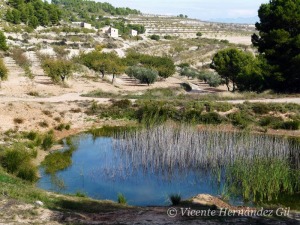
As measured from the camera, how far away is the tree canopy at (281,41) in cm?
3250

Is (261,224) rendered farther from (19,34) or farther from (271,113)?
(19,34)

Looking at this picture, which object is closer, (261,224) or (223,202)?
(261,224)

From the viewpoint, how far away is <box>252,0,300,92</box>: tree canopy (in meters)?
A: 32.5

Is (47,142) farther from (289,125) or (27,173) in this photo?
(289,125)

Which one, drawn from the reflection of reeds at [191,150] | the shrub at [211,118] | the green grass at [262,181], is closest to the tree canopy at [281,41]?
the shrub at [211,118]

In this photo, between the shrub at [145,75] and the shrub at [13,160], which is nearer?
the shrub at [13,160]

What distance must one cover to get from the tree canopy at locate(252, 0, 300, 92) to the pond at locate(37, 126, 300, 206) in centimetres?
1394

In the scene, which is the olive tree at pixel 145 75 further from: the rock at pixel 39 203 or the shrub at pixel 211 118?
the rock at pixel 39 203

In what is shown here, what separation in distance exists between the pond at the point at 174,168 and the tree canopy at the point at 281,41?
549 inches

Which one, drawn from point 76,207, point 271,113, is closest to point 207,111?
point 271,113

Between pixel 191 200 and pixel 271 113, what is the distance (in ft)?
52.9

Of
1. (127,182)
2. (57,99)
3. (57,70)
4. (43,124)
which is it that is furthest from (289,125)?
(57,70)

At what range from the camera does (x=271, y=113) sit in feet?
93.8

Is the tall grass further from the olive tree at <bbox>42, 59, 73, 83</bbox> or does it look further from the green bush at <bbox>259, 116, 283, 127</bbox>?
the olive tree at <bbox>42, 59, 73, 83</bbox>
